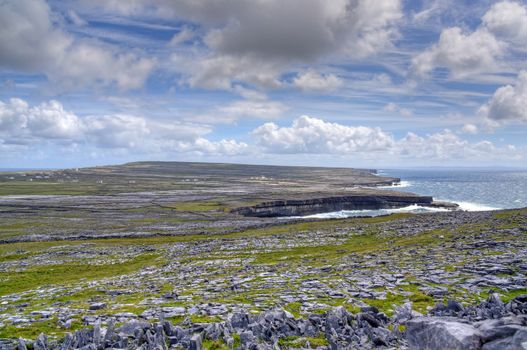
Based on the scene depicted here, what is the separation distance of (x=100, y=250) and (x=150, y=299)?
41203 millimetres

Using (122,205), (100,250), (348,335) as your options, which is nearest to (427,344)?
(348,335)

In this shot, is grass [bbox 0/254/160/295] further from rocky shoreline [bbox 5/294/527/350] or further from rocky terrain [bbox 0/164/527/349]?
rocky shoreline [bbox 5/294/527/350]

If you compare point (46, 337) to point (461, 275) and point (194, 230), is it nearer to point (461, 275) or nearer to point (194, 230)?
point (461, 275)

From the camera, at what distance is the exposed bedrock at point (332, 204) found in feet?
506

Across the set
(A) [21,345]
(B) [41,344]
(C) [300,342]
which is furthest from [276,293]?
(A) [21,345]

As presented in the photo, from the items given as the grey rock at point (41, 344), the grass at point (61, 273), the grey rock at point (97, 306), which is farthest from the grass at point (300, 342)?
the grass at point (61, 273)

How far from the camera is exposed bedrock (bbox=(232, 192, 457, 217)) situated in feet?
506

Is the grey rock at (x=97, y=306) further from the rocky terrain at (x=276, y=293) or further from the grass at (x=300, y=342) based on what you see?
the grass at (x=300, y=342)

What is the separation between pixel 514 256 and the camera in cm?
3033

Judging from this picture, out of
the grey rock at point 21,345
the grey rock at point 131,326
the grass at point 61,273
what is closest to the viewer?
the grey rock at point 21,345

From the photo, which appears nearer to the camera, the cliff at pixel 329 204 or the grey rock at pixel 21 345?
the grey rock at pixel 21 345

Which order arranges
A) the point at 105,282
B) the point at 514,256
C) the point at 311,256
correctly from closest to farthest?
1. the point at 514,256
2. the point at 105,282
3. the point at 311,256

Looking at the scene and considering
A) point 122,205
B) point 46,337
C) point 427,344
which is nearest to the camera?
point 427,344

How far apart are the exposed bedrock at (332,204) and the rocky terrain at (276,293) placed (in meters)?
89.2
